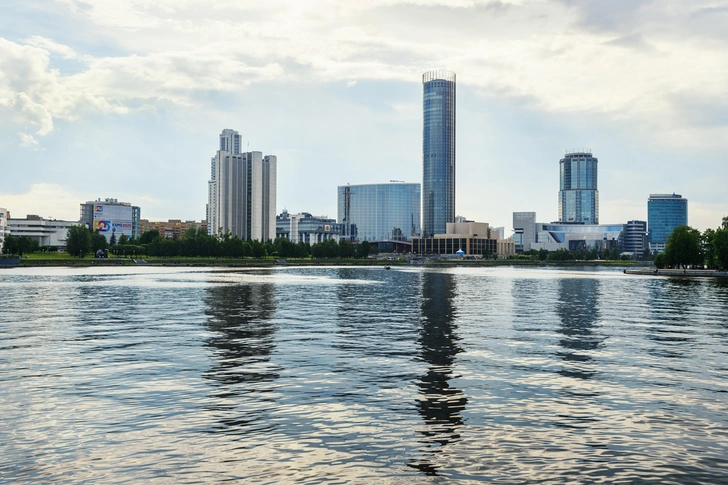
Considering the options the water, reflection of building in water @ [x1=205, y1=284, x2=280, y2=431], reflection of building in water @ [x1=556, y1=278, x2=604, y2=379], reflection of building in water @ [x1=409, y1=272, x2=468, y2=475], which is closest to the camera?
the water

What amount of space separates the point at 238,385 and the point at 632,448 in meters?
18.2

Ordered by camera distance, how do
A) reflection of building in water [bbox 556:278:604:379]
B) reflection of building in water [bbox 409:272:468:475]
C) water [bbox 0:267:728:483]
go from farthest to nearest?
reflection of building in water [bbox 556:278:604:379], reflection of building in water [bbox 409:272:468:475], water [bbox 0:267:728:483]

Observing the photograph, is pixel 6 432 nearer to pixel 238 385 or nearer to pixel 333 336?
pixel 238 385

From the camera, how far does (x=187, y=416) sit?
25312 mm

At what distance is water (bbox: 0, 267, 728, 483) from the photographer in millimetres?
19766

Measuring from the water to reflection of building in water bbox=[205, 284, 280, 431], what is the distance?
0.17 m

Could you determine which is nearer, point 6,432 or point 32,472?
point 32,472

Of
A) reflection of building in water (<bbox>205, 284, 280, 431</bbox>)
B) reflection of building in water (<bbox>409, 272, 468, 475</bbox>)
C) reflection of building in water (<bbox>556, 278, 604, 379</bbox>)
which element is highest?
reflection of building in water (<bbox>205, 284, 280, 431</bbox>)

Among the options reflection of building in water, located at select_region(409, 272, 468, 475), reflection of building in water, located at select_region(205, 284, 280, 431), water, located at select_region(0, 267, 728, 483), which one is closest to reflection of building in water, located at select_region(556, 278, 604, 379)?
water, located at select_region(0, 267, 728, 483)

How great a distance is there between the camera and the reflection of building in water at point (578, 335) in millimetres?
37375

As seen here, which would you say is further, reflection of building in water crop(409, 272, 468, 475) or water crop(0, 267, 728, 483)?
reflection of building in water crop(409, 272, 468, 475)

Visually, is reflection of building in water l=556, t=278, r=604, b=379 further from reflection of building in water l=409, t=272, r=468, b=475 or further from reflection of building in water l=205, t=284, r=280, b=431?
reflection of building in water l=205, t=284, r=280, b=431

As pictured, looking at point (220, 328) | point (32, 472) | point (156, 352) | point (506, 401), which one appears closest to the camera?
point (32, 472)

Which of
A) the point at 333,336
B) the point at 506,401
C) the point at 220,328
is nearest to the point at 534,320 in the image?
the point at 333,336
